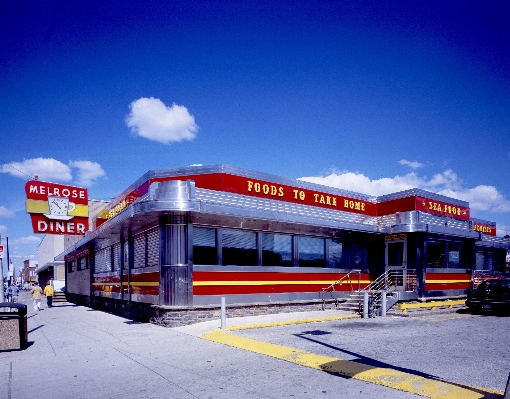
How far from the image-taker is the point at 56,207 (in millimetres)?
21156

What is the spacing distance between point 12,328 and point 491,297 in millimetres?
15957

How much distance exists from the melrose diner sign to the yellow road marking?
1579cm

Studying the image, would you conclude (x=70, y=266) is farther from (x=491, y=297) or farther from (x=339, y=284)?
(x=491, y=297)

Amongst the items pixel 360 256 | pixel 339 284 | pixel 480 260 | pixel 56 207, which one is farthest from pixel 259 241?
pixel 480 260

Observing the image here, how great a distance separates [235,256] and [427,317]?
291 inches

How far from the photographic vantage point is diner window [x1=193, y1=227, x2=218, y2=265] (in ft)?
42.8

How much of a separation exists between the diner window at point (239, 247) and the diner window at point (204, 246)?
0.39 meters

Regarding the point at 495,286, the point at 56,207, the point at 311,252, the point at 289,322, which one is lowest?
the point at 289,322

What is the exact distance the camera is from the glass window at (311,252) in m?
16.2

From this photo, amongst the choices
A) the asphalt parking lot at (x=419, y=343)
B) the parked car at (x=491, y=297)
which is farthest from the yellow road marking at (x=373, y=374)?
the parked car at (x=491, y=297)

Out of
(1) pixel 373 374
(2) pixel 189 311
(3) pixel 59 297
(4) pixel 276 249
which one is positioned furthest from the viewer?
(3) pixel 59 297

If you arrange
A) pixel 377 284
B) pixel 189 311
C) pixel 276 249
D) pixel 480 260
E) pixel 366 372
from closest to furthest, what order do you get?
pixel 366 372
pixel 189 311
pixel 276 249
pixel 377 284
pixel 480 260

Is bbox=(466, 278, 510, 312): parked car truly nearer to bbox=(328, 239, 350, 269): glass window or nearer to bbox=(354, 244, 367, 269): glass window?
bbox=(354, 244, 367, 269): glass window

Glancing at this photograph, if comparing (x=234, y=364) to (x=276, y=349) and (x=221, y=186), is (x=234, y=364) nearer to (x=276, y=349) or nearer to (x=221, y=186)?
(x=276, y=349)
